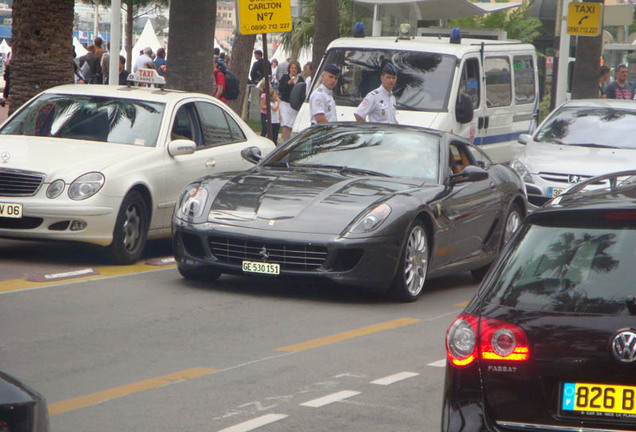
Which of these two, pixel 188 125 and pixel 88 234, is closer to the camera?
pixel 88 234

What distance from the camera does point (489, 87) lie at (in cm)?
1862

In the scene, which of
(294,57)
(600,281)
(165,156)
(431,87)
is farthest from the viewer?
(294,57)

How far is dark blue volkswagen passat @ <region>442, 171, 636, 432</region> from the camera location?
482 cm

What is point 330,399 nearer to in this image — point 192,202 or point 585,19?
point 192,202

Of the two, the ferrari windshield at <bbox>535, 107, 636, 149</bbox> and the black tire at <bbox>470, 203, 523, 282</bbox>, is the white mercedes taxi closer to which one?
the black tire at <bbox>470, 203, 523, 282</bbox>

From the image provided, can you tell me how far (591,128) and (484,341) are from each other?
13.0 m

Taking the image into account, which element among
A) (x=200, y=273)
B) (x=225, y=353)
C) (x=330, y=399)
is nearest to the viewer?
(x=330, y=399)

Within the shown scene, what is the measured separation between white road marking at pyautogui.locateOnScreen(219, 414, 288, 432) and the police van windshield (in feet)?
34.3

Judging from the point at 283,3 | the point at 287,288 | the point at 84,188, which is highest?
the point at 283,3

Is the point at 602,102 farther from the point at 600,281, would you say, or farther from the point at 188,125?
the point at 600,281

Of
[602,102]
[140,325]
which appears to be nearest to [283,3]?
[602,102]

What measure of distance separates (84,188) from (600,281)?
7571 millimetres

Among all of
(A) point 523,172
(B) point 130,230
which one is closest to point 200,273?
(B) point 130,230

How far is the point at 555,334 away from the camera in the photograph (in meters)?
4.93
